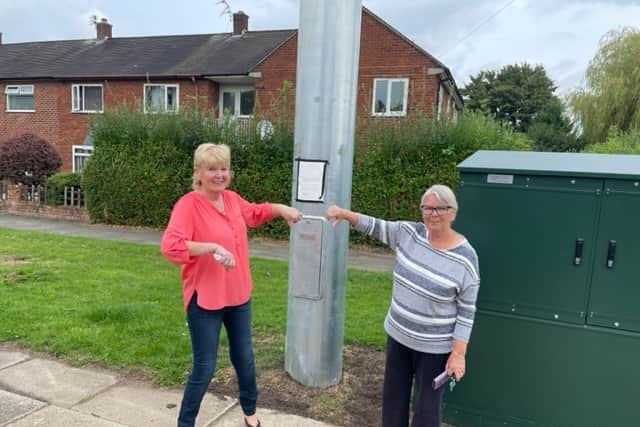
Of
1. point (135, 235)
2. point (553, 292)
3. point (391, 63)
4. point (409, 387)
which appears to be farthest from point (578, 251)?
point (391, 63)

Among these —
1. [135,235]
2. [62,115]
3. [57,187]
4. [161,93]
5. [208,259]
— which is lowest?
[135,235]

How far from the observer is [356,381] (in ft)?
12.2

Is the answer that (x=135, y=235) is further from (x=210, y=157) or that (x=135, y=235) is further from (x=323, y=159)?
(x=210, y=157)

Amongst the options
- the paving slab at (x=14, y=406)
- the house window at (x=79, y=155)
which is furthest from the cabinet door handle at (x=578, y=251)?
the house window at (x=79, y=155)

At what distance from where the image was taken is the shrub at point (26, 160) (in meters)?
15.1

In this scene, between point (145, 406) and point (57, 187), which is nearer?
point (145, 406)

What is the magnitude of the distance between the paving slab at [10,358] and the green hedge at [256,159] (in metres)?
6.91

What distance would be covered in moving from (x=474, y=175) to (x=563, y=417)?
155 centimetres

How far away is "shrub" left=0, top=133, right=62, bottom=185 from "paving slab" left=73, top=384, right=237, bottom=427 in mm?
14391

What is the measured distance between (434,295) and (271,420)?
1503 millimetres

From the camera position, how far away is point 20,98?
22.1 m

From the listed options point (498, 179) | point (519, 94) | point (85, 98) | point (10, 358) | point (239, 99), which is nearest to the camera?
point (498, 179)

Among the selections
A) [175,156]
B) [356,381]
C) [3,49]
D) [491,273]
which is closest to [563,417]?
[491,273]

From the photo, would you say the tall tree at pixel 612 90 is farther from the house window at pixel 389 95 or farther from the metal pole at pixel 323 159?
the metal pole at pixel 323 159
